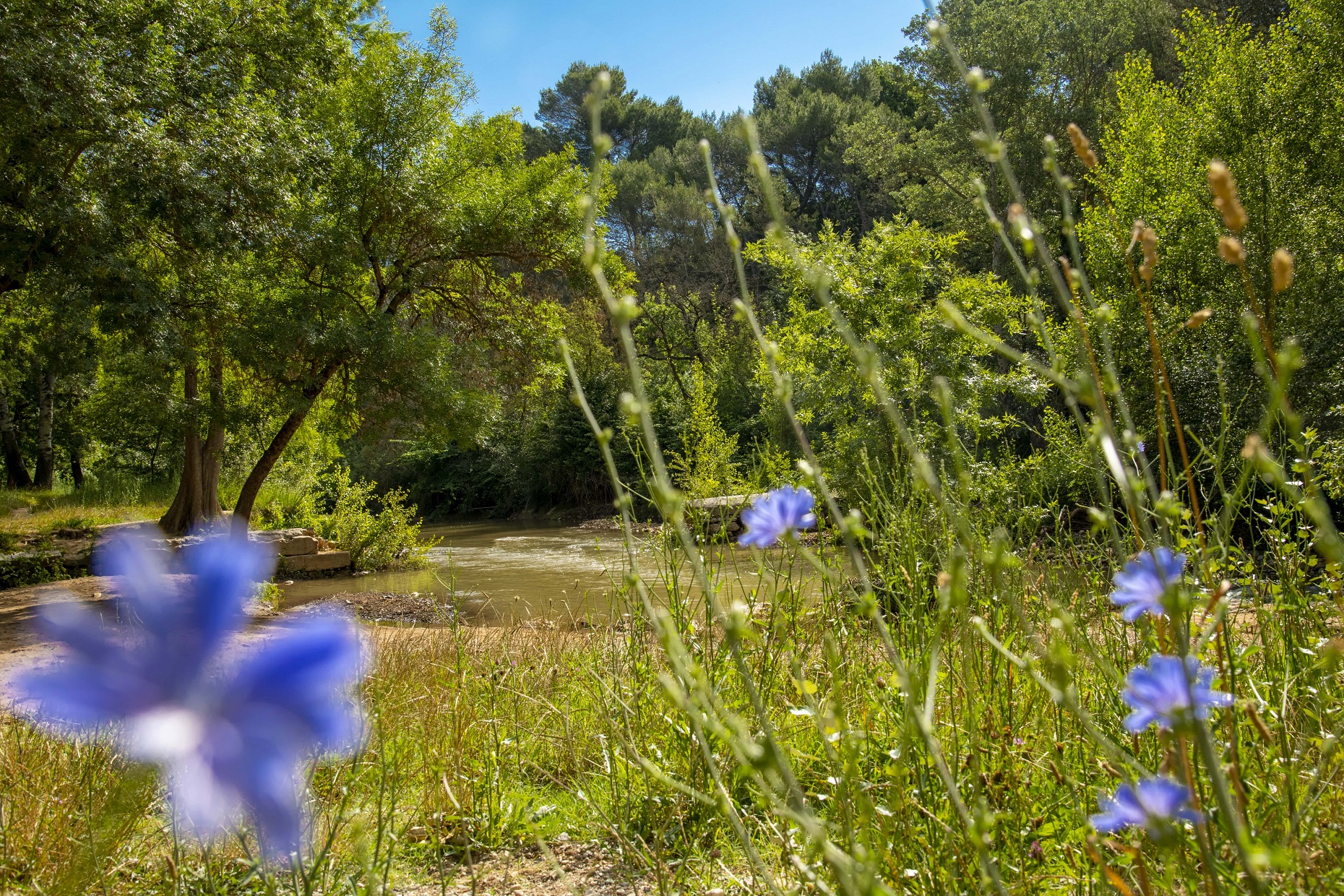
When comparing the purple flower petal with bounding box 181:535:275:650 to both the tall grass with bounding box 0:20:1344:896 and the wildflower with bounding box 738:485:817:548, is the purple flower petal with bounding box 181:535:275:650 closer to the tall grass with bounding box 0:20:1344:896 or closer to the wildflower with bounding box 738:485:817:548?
the tall grass with bounding box 0:20:1344:896

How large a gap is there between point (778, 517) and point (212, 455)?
45.6 feet

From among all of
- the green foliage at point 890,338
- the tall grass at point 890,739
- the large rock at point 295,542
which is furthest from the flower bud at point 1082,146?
the large rock at point 295,542

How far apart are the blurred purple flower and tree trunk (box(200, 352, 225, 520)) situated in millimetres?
12748

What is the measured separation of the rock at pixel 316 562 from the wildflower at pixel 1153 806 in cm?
1428

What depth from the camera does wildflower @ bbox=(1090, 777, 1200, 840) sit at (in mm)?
474

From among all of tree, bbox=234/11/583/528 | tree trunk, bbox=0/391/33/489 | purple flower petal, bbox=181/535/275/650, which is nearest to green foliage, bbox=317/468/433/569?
tree, bbox=234/11/583/528

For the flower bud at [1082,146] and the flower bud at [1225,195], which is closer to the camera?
the flower bud at [1225,195]

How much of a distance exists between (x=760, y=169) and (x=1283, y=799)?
1117mm

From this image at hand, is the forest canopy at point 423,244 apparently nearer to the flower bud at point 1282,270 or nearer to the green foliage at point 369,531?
the green foliage at point 369,531

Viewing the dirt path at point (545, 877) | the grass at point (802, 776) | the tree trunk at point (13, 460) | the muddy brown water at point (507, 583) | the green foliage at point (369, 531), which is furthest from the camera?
the tree trunk at point (13, 460)

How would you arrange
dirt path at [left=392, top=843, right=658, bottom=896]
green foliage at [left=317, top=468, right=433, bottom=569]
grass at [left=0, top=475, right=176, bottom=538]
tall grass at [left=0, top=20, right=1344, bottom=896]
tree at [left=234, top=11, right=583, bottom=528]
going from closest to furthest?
tall grass at [left=0, top=20, right=1344, bottom=896]
dirt path at [left=392, top=843, right=658, bottom=896]
tree at [left=234, top=11, right=583, bottom=528]
grass at [left=0, top=475, right=176, bottom=538]
green foliage at [left=317, top=468, right=433, bottom=569]

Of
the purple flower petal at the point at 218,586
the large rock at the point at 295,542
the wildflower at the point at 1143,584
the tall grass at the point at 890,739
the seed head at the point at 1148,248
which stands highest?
the seed head at the point at 1148,248

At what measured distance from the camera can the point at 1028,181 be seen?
60.6ft

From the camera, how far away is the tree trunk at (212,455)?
11875mm
